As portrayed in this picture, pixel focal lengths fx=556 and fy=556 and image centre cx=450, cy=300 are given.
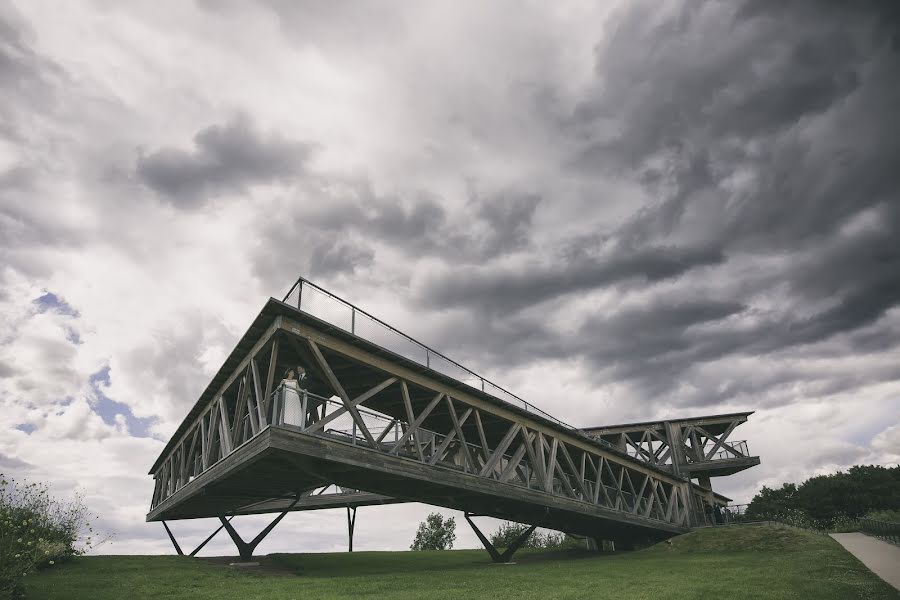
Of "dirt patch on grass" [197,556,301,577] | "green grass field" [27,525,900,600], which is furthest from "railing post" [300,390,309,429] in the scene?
"dirt patch on grass" [197,556,301,577]

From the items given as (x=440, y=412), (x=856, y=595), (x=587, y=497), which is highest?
(x=440, y=412)

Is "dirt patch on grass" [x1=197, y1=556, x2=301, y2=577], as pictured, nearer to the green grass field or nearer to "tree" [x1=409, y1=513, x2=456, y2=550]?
the green grass field

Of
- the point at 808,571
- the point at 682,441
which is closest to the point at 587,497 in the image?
the point at 808,571

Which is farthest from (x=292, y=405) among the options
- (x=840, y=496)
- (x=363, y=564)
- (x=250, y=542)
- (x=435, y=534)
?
(x=840, y=496)

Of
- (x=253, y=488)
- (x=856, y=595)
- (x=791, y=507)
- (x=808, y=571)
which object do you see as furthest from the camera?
(x=791, y=507)

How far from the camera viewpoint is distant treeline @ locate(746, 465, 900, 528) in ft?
248

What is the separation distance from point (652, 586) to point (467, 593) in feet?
17.9

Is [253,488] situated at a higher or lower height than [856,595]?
higher

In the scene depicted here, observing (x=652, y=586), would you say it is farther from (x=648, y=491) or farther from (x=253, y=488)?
(x=648, y=491)

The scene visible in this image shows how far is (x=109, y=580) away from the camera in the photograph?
17.3 m

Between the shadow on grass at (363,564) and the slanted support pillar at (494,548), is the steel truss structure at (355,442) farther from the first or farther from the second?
the shadow on grass at (363,564)

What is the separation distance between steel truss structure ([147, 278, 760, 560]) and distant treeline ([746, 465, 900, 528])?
190ft

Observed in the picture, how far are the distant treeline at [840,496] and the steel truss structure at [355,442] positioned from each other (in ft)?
190

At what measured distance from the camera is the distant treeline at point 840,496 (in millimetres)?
75562
